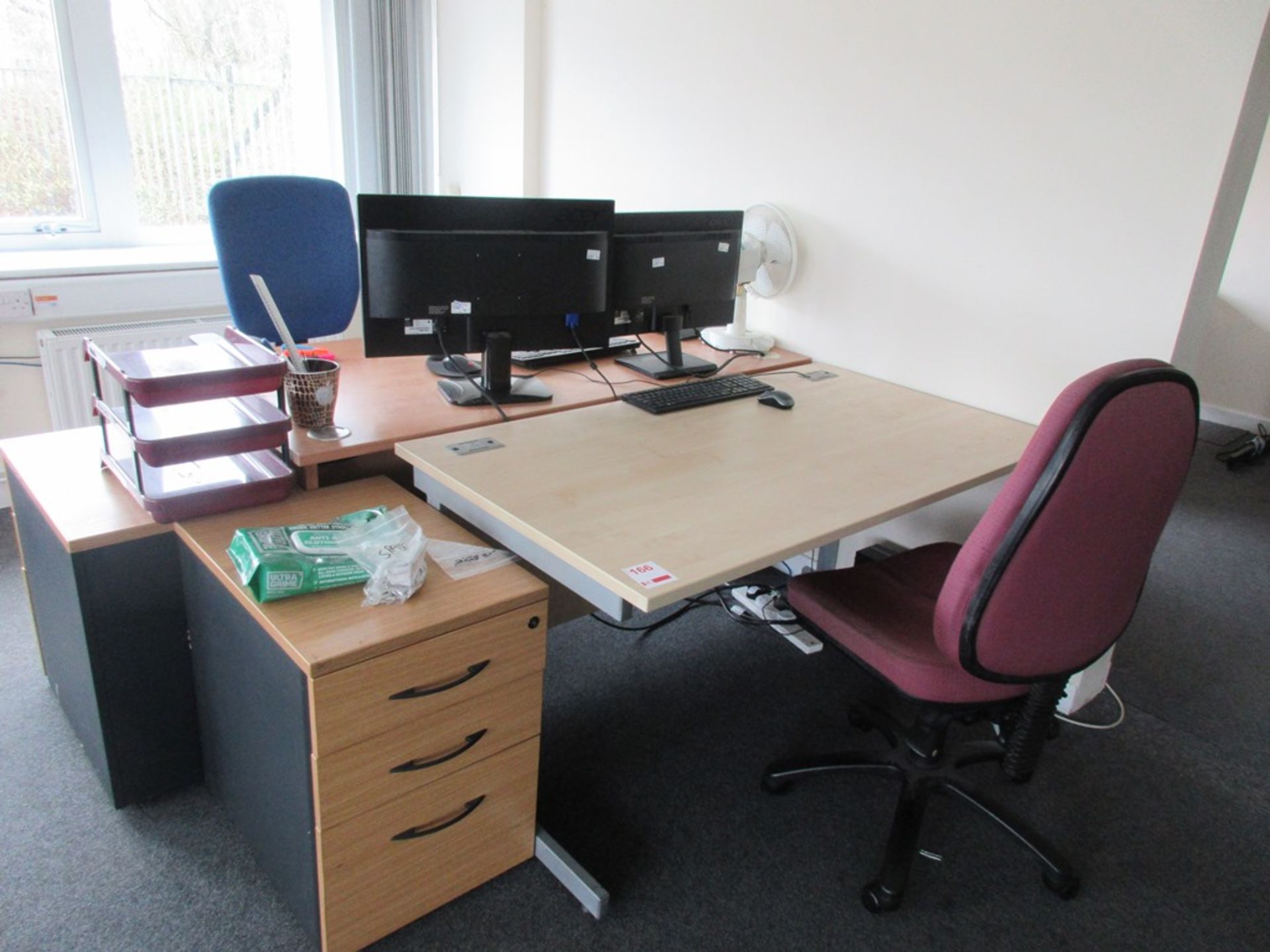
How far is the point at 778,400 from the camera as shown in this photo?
2.26 metres

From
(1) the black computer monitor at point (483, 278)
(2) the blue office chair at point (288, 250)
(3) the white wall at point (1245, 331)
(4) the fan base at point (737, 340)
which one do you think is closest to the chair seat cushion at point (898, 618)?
(1) the black computer monitor at point (483, 278)

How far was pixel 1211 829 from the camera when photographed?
2.01 meters

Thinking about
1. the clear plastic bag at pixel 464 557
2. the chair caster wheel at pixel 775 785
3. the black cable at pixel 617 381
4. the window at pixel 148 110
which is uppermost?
the window at pixel 148 110

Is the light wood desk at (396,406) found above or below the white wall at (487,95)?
below

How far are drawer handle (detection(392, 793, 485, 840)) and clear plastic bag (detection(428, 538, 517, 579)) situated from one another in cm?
43

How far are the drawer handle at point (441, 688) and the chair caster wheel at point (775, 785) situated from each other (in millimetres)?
842

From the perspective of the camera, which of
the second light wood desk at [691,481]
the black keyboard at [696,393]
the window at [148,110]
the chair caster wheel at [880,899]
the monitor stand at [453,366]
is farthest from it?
the window at [148,110]

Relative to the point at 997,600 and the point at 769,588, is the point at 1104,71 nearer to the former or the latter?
the point at 997,600

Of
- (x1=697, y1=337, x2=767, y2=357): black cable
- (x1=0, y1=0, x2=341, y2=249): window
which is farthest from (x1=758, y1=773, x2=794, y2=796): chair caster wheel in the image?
(x1=0, y1=0, x2=341, y2=249): window

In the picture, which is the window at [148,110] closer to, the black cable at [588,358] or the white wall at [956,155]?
the white wall at [956,155]

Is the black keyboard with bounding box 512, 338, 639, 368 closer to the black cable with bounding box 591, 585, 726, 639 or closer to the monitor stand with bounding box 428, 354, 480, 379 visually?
the monitor stand with bounding box 428, 354, 480, 379

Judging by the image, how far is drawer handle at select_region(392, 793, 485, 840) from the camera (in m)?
1.50

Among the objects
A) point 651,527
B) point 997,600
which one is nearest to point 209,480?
point 651,527

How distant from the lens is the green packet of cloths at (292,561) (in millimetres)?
1396
